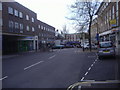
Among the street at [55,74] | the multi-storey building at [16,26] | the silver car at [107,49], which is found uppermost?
the multi-storey building at [16,26]

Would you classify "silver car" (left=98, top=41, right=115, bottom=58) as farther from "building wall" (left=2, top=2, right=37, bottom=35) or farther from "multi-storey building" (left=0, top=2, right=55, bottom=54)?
"building wall" (left=2, top=2, right=37, bottom=35)

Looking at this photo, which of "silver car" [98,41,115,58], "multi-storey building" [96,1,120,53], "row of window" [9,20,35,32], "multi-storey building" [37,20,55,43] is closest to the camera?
"silver car" [98,41,115,58]

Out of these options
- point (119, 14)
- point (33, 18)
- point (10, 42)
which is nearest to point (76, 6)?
point (119, 14)

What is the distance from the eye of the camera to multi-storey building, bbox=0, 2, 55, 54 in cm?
2456

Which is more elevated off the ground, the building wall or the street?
the building wall

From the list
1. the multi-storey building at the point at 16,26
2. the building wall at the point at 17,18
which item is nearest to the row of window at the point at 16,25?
the multi-storey building at the point at 16,26

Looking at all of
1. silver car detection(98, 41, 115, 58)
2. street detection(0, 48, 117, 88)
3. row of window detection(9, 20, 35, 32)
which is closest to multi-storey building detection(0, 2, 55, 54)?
row of window detection(9, 20, 35, 32)

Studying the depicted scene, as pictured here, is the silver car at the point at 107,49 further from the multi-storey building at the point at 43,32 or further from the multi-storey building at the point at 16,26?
the multi-storey building at the point at 43,32

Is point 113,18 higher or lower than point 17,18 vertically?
lower

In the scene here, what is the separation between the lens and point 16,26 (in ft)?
95.8

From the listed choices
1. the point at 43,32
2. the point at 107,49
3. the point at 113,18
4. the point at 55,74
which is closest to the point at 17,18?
the point at 113,18

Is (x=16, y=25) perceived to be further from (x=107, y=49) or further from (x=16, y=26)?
(x=107, y=49)

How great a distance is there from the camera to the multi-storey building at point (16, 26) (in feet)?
80.6

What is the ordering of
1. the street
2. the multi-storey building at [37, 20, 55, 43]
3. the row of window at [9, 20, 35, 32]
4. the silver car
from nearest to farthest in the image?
the street → the silver car → the row of window at [9, 20, 35, 32] → the multi-storey building at [37, 20, 55, 43]
